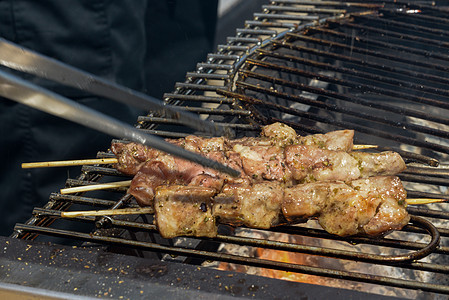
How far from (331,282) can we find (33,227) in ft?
5.42

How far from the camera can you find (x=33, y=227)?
2.02 meters

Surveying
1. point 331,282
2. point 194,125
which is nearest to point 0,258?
point 194,125

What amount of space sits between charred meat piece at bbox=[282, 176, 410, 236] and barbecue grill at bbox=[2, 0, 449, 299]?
7cm

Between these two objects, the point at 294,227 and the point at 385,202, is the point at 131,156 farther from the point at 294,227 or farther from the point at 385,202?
the point at 385,202

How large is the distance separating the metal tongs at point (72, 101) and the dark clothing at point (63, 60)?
1917 millimetres

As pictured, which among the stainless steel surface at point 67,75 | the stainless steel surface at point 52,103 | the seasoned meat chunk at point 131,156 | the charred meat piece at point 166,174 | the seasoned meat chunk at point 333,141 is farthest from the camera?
the seasoned meat chunk at point 333,141

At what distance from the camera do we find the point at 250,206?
6.81 ft

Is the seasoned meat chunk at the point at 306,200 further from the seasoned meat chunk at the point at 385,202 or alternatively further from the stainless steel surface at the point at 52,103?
the stainless steel surface at the point at 52,103

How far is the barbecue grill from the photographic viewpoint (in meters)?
1.75

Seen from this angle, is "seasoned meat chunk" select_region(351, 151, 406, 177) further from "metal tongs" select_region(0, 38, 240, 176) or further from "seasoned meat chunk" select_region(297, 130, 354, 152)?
"metal tongs" select_region(0, 38, 240, 176)

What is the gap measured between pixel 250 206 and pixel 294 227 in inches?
9.4

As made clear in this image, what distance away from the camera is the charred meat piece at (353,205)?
79.0 inches

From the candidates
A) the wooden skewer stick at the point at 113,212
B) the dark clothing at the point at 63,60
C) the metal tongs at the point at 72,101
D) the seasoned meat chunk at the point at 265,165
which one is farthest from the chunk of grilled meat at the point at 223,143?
the dark clothing at the point at 63,60

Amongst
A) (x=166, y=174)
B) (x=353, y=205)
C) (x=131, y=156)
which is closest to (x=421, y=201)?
(x=353, y=205)
